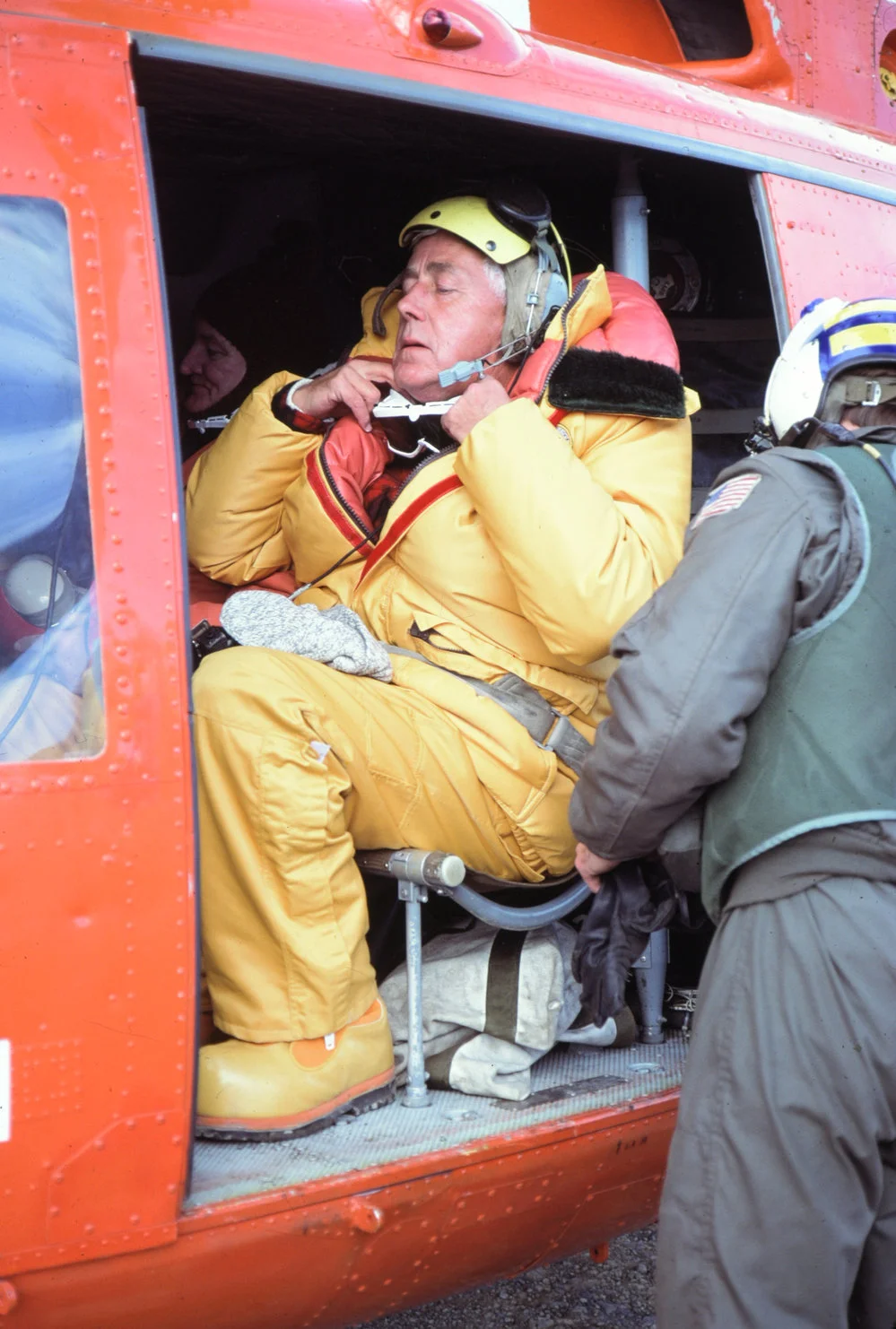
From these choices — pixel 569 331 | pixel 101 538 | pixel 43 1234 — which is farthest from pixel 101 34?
pixel 43 1234

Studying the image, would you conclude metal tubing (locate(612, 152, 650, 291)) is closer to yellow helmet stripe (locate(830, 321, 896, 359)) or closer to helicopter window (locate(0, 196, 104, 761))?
yellow helmet stripe (locate(830, 321, 896, 359))

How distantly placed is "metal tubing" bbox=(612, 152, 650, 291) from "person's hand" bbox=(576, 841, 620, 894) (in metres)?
1.51

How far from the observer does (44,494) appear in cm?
184

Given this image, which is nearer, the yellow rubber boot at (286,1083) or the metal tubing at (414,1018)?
the yellow rubber boot at (286,1083)

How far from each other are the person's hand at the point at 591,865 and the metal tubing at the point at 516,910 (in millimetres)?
279

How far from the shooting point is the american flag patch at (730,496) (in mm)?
1907

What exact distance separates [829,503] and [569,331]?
0.95 metres

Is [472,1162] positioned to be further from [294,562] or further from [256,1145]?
[294,562]

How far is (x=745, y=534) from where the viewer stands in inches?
71.7

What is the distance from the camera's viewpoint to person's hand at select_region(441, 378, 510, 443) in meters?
2.59

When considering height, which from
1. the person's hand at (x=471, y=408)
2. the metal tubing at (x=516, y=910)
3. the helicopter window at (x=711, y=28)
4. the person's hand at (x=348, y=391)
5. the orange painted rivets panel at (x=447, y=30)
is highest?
the helicopter window at (x=711, y=28)

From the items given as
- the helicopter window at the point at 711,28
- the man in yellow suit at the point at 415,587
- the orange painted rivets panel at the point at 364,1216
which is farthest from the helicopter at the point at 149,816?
the helicopter window at the point at 711,28

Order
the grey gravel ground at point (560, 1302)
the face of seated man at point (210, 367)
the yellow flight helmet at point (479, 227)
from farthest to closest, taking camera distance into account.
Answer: the face of seated man at point (210, 367)
the grey gravel ground at point (560, 1302)
the yellow flight helmet at point (479, 227)

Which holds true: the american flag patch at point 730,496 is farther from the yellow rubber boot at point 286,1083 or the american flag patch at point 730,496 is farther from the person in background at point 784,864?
the yellow rubber boot at point 286,1083
